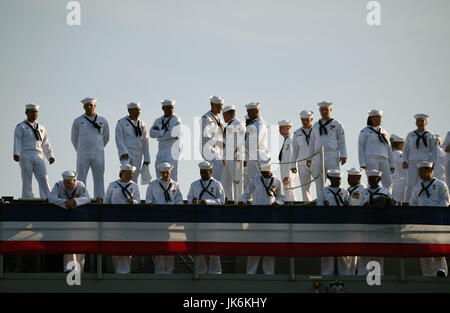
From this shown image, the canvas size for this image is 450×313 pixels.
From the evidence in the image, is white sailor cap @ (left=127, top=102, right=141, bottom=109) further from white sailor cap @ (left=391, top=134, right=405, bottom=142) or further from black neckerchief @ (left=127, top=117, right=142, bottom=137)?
white sailor cap @ (left=391, top=134, right=405, bottom=142)

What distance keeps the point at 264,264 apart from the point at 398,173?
16.7 feet

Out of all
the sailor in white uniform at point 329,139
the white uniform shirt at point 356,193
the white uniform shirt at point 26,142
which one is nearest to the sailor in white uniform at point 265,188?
the white uniform shirt at point 356,193

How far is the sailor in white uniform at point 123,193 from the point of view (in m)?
14.7

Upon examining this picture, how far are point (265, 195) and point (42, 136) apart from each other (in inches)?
179

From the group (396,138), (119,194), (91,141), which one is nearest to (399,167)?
(396,138)

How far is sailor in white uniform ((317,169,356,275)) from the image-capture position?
49.0 ft

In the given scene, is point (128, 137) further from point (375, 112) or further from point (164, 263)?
point (375, 112)

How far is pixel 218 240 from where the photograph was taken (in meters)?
14.7

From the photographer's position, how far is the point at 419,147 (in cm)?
1700

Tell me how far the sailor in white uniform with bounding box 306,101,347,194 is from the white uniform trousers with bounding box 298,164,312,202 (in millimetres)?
385

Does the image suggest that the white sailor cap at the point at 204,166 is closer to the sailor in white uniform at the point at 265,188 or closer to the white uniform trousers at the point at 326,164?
the sailor in white uniform at the point at 265,188
